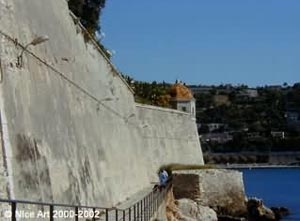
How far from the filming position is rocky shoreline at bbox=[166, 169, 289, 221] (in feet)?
133

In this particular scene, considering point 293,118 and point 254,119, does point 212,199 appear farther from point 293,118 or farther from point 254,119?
point 254,119

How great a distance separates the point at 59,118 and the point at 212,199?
31.4m

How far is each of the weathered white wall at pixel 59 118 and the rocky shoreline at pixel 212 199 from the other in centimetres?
690

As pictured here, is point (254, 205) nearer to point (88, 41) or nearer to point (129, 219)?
point (88, 41)

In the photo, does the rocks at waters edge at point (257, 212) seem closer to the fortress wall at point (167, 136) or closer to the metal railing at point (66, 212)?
the fortress wall at point (167, 136)

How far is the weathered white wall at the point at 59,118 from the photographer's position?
13.5 meters

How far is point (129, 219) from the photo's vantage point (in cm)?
1725

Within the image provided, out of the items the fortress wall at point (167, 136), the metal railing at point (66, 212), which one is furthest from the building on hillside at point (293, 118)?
the metal railing at point (66, 212)

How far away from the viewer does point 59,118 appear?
17922 millimetres

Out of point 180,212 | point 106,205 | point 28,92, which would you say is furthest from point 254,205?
point 28,92

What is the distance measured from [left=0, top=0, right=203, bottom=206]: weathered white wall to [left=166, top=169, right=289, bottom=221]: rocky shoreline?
6.90 m

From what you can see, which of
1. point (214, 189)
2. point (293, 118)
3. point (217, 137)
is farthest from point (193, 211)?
point (293, 118)

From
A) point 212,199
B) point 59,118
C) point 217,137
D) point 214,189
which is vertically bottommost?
point 212,199

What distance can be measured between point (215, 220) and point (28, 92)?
93.2 ft
